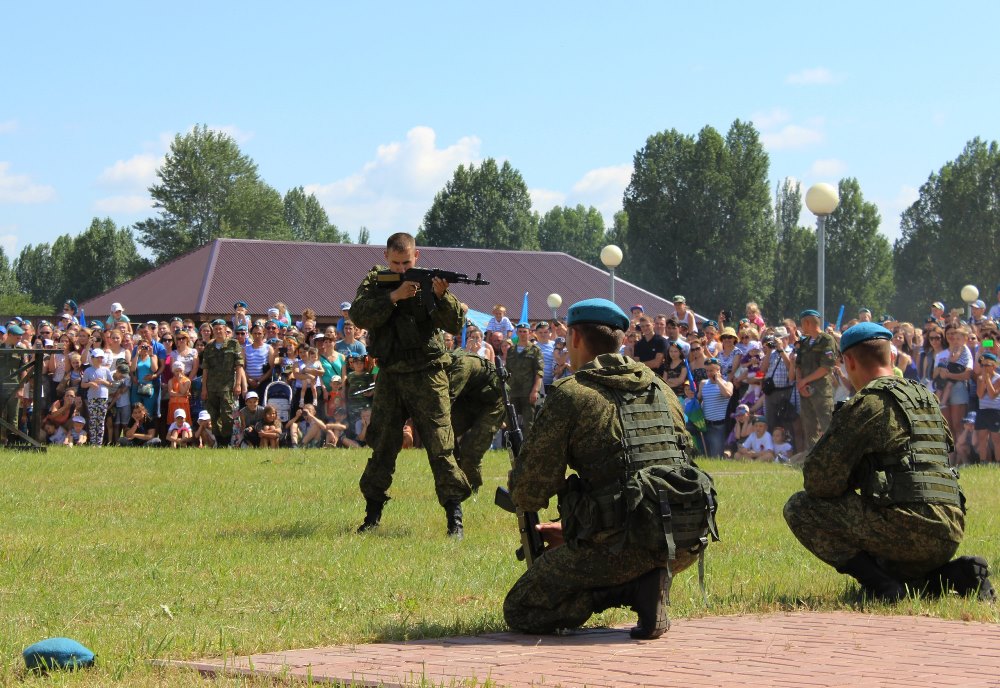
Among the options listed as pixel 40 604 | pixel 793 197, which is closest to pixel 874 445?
pixel 40 604

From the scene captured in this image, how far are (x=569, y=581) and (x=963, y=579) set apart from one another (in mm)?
2318

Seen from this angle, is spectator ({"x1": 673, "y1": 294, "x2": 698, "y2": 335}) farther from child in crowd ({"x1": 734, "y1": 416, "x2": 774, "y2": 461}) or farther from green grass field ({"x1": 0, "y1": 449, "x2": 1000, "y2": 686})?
green grass field ({"x1": 0, "y1": 449, "x2": 1000, "y2": 686})

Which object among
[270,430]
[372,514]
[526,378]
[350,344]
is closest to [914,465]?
[372,514]

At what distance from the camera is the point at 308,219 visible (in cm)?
14800

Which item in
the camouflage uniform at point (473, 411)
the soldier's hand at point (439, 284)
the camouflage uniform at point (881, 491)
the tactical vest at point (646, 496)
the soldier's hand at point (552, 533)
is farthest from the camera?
the camouflage uniform at point (473, 411)

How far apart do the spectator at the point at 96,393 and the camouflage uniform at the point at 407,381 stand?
38.9 feet

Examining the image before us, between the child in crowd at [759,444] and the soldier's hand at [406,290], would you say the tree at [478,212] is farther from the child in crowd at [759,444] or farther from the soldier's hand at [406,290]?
the soldier's hand at [406,290]

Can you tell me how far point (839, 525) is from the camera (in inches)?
262

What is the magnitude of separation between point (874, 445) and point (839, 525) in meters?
0.50

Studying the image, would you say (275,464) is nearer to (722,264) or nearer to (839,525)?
(839,525)

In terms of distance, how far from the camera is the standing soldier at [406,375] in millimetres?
9219

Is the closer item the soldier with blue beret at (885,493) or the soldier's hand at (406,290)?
the soldier with blue beret at (885,493)

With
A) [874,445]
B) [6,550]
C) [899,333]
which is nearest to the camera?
[874,445]

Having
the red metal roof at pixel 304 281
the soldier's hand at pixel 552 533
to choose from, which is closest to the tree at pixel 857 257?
the red metal roof at pixel 304 281
